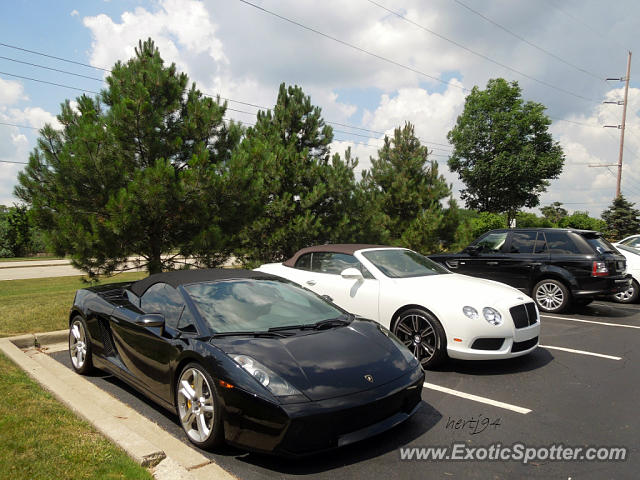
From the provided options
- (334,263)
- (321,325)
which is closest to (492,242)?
(334,263)

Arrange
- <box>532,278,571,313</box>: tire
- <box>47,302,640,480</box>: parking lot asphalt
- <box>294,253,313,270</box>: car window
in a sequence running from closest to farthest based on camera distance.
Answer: <box>47,302,640,480</box>: parking lot asphalt < <box>294,253,313,270</box>: car window < <box>532,278,571,313</box>: tire

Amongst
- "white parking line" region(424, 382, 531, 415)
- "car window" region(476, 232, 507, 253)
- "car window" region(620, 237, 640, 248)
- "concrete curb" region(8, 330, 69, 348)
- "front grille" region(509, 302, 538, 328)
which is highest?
"car window" region(620, 237, 640, 248)

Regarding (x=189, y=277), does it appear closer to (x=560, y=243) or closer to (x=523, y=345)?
(x=523, y=345)

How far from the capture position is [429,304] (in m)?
5.22

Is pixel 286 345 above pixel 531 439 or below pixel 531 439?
above

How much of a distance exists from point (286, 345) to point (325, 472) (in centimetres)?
89

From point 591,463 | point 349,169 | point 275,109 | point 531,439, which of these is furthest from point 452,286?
point 275,109

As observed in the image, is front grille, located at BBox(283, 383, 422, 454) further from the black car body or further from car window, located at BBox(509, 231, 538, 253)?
car window, located at BBox(509, 231, 538, 253)

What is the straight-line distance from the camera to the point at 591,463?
3055mm

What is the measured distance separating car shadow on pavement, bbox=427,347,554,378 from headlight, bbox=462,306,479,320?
0.63 metres

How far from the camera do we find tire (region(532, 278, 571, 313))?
8.89 meters

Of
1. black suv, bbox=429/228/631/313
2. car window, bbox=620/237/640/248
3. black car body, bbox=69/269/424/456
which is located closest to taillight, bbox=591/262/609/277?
black suv, bbox=429/228/631/313

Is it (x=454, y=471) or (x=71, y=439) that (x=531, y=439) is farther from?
(x=71, y=439)

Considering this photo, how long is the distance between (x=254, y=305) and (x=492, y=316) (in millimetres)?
2684
